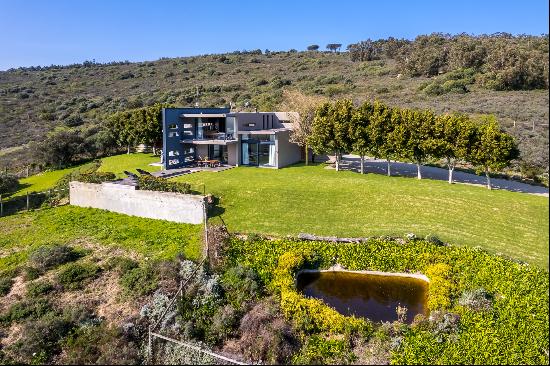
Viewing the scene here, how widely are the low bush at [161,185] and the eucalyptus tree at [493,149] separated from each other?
1809 cm

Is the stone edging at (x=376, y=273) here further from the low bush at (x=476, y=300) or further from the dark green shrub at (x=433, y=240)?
the dark green shrub at (x=433, y=240)

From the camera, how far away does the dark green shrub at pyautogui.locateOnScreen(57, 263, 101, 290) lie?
17.6m

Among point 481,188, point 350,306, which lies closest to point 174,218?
Result: point 350,306

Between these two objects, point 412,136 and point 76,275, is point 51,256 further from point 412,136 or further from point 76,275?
point 412,136

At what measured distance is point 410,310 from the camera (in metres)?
14.9

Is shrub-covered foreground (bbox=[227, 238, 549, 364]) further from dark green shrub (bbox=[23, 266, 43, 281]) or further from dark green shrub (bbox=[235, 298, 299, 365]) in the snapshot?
dark green shrub (bbox=[23, 266, 43, 281])

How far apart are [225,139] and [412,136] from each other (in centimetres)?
1481

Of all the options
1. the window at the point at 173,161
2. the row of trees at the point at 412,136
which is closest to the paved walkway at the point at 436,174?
the row of trees at the point at 412,136

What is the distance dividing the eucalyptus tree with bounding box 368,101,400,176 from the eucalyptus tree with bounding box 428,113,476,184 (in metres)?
2.75

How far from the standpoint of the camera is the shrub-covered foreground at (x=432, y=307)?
40.6 feet

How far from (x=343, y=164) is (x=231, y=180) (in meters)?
11.0

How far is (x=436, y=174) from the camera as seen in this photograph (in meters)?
31.2

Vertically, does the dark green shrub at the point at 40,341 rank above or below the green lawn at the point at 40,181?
below

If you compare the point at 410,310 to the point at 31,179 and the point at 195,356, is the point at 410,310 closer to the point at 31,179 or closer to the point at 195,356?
the point at 195,356
